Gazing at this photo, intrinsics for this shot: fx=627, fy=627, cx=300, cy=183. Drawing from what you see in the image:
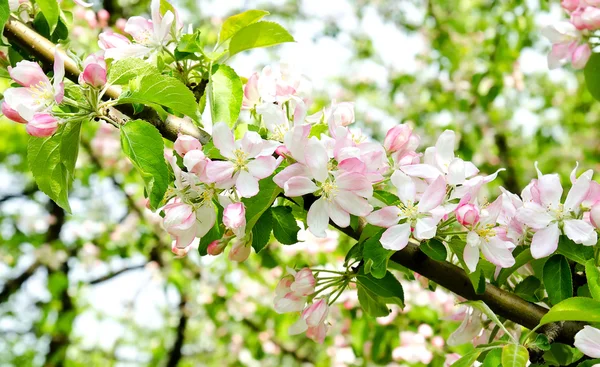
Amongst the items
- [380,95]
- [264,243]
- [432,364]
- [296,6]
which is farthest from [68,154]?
[380,95]

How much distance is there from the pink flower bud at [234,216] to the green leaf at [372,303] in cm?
29

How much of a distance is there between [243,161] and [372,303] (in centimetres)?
36

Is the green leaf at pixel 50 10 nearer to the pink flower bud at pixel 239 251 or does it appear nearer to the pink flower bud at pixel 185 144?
the pink flower bud at pixel 185 144

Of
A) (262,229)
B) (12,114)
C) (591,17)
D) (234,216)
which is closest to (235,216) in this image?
(234,216)

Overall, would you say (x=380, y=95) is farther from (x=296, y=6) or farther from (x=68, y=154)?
(x=68, y=154)

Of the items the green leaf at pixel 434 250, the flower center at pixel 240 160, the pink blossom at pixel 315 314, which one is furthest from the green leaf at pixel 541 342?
the flower center at pixel 240 160

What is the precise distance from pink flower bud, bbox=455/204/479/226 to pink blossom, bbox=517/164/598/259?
0.10m

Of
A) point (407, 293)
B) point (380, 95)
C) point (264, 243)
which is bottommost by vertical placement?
point (380, 95)

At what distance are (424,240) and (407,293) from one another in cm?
179

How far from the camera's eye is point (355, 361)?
2.67 m

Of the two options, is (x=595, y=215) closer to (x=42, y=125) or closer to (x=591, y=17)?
(x=591, y=17)

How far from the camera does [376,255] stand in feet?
2.52

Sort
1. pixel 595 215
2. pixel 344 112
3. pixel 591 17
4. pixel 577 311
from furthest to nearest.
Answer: pixel 591 17, pixel 344 112, pixel 595 215, pixel 577 311

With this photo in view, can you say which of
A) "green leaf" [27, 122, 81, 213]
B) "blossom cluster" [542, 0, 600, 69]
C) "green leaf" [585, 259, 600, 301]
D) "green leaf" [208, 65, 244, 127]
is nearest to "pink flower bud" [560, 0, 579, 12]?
"blossom cluster" [542, 0, 600, 69]
